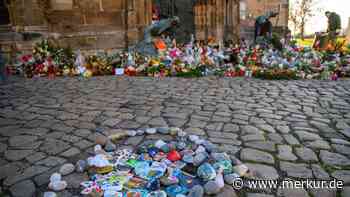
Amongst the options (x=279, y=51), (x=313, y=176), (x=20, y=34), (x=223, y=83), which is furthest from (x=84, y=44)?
(x=313, y=176)

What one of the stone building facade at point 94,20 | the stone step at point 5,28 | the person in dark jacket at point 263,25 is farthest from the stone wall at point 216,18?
the stone step at point 5,28

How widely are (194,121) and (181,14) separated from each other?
1111 centimetres

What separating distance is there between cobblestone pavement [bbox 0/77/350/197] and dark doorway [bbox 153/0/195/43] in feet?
25.3

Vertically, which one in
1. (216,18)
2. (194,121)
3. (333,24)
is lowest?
(194,121)

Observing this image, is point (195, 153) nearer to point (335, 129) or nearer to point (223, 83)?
point (335, 129)

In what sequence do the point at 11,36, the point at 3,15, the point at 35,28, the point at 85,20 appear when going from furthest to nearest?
the point at 85,20 < the point at 3,15 < the point at 35,28 < the point at 11,36

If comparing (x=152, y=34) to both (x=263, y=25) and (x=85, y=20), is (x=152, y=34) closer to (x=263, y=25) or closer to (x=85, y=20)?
(x=85, y=20)

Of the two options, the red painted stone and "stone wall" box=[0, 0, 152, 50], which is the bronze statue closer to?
"stone wall" box=[0, 0, 152, 50]

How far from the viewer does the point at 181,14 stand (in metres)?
13.9

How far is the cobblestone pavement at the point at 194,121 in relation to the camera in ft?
8.41

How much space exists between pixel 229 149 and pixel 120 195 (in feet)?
4.26

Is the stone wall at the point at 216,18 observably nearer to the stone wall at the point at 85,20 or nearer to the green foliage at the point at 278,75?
the stone wall at the point at 85,20

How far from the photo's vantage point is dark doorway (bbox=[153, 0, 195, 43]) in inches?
539

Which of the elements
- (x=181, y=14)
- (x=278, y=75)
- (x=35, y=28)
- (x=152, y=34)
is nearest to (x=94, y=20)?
(x=35, y=28)
